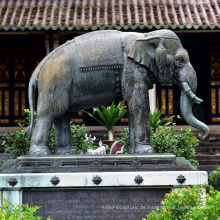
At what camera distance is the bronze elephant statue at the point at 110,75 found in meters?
6.89

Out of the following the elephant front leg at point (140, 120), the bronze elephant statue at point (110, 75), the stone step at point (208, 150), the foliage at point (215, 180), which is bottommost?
the foliage at point (215, 180)

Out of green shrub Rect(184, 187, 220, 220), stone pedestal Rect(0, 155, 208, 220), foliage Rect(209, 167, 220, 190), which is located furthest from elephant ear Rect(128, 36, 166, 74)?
foliage Rect(209, 167, 220, 190)

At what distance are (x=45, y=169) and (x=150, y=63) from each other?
5.54 feet

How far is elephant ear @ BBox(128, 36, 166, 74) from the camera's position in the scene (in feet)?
22.6

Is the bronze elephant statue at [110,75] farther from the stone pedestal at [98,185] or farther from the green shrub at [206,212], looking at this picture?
the green shrub at [206,212]

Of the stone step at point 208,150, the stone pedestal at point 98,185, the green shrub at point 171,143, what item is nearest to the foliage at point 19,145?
the green shrub at point 171,143

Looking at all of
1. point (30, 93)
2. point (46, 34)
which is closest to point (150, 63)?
point (30, 93)

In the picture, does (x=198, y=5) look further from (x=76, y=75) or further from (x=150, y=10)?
(x=76, y=75)

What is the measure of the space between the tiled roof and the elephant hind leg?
28.2 ft

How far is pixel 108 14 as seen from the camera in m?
16.5

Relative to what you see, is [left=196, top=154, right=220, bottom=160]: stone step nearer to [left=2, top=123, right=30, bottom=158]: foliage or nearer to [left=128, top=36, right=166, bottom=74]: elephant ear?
[left=2, top=123, right=30, bottom=158]: foliage

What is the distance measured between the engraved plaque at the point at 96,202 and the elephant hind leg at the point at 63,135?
79 centimetres

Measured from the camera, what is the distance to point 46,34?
53.6ft

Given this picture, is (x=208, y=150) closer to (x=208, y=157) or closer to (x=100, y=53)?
(x=208, y=157)
